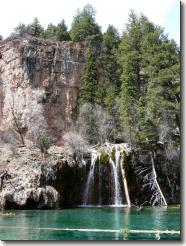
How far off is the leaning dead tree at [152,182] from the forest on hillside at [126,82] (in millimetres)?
490

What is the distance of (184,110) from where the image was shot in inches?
272

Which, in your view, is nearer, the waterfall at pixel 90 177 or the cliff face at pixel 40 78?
the waterfall at pixel 90 177

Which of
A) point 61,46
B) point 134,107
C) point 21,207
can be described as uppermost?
point 61,46

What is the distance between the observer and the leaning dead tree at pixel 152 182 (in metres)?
11.8

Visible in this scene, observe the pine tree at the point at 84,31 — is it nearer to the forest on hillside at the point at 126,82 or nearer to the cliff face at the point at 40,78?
the forest on hillside at the point at 126,82

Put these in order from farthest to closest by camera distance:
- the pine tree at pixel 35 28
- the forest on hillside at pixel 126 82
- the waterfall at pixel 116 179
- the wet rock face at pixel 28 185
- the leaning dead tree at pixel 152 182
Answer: the waterfall at pixel 116 179
the wet rock face at pixel 28 185
the leaning dead tree at pixel 152 182
the pine tree at pixel 35 28
the forest on hillside at pixel 126 82

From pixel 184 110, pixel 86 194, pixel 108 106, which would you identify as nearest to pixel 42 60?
pixel 108 106

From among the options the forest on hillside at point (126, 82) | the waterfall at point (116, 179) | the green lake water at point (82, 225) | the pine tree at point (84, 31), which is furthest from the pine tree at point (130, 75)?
the green lake water at point (82, 225)

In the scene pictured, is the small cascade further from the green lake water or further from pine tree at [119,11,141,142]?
the green lake water

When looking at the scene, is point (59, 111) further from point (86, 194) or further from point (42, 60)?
point (86, 194)

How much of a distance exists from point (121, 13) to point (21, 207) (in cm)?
518

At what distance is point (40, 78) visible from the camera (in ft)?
59.6

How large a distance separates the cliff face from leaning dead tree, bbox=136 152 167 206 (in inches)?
189

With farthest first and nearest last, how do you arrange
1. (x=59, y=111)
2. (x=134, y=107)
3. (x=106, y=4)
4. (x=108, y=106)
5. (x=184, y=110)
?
(x=59, y=111) < (x=108, y=106) < (x=134, y=107) < (x=106, y=4) < (x=184, y=110)
